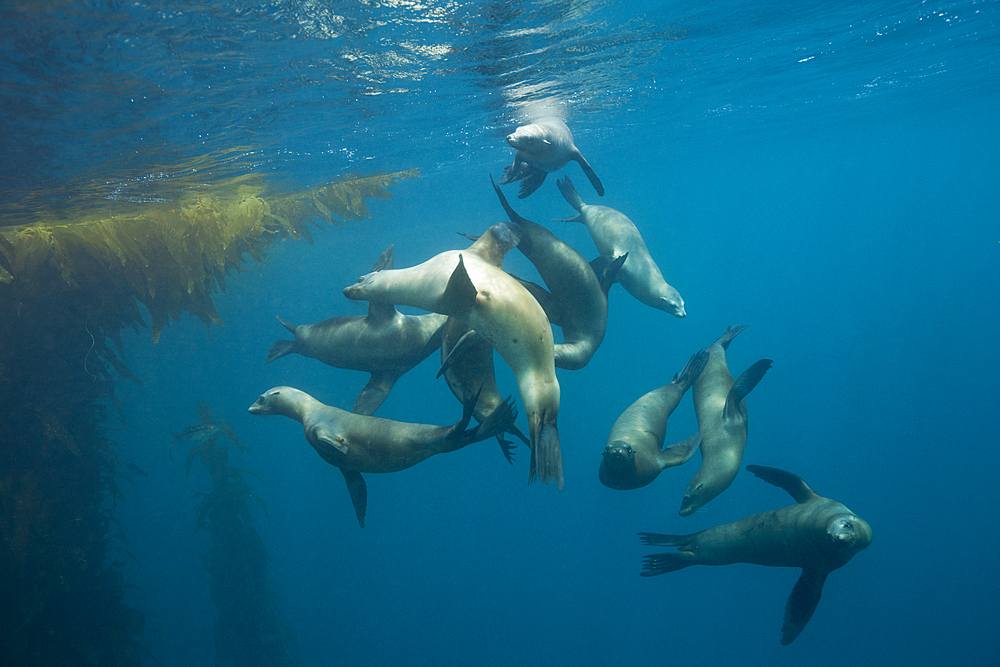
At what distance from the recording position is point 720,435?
3949 millimetres

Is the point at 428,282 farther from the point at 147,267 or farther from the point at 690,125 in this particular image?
the point at 690,125

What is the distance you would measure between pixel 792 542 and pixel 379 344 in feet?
12.9

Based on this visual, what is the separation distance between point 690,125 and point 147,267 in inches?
819

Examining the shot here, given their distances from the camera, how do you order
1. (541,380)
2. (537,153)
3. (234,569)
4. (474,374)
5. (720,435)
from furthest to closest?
(234,569) → (537,153) → (720,435) → (474,374) → (541,380)

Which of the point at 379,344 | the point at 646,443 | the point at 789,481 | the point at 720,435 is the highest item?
the point at 379,344

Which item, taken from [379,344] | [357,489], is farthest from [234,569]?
[357,489]

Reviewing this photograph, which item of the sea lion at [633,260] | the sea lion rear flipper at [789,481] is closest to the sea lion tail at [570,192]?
the sea lion at [633,260]

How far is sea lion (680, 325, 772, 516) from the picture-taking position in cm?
374

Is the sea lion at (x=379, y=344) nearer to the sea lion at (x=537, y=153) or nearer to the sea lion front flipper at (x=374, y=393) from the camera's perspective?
the sea lion front flipper at (x=374, y=393)

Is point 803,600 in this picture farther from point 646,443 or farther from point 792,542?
point 646,443

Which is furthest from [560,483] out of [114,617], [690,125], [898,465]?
[898,465]

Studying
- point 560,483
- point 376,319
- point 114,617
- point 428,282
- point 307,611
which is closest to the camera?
point 560,483

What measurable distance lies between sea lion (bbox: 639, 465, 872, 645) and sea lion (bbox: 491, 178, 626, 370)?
1.94m

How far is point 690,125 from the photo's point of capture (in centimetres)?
2045
